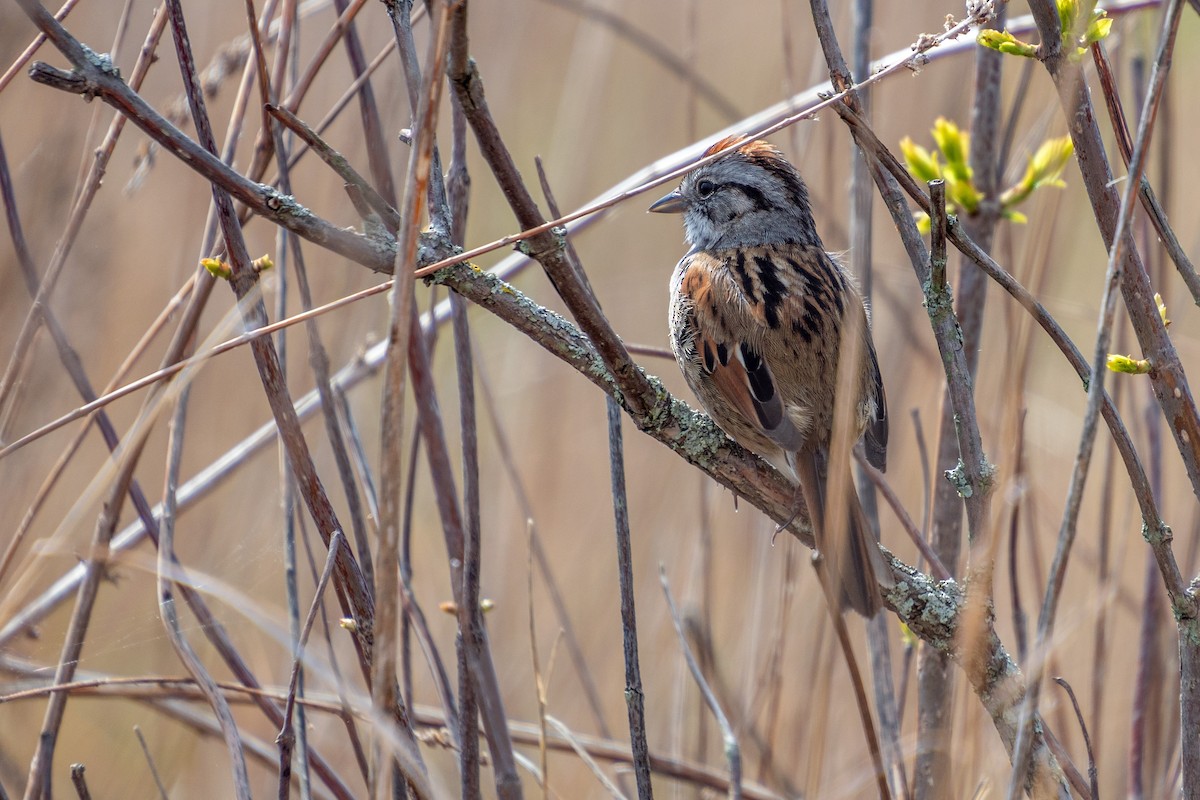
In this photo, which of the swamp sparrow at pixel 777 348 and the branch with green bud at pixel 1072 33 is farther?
the swamp sparrow at pixel 777 348

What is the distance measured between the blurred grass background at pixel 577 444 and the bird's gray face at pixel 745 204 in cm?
11

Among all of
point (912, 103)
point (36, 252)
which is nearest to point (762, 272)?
point (912, 103)

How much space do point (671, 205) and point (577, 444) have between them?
1772 mm

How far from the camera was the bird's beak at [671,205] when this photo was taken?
111 inches

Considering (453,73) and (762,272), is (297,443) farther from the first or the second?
(762,272)

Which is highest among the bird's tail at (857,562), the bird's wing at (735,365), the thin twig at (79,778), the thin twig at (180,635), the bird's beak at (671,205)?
the bird's beak at (671,205)

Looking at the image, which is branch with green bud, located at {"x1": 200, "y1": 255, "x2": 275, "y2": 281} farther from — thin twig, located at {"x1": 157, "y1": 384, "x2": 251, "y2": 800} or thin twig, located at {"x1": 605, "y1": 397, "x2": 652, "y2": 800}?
thin twig, located at {"x1": 605, "y1": 397, "x2": 652, "y2": 800}

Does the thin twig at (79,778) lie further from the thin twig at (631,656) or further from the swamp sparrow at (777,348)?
the swamp sparrow at (777,348)

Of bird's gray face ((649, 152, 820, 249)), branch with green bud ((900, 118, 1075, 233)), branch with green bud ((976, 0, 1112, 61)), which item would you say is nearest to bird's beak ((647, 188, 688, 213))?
bird's gray face ((649, 152, 820, 249))

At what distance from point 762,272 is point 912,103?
149 centimetres

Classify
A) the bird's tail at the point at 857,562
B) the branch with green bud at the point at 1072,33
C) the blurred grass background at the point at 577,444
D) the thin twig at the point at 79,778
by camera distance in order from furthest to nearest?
the blurred grass background at the point at 577,444
the bird's tail at the point at 857,562
the thin twig at the point at 79,778
the branch with green bud at the point at 1072,33

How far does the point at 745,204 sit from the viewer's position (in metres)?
2.83

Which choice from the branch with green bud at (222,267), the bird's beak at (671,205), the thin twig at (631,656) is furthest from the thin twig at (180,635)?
the bird's beak at (671,205)

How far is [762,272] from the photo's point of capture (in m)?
2.49
